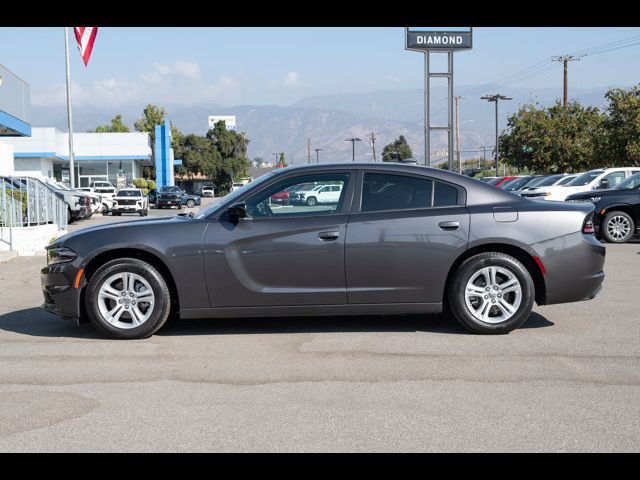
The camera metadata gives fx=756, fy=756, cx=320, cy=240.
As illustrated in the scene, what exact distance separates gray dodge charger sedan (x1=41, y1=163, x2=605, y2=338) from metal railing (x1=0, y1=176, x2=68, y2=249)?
30.4 feet

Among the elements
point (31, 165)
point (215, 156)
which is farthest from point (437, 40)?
point (215, 156)

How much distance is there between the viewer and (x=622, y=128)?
36.5m

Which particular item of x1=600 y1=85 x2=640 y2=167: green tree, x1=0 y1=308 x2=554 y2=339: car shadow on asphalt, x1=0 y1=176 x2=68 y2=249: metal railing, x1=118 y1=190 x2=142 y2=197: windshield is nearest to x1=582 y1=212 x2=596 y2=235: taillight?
x1=0 y1=308 x2=554 y2=339: car shadow on asphalt

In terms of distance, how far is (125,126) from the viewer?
106 m

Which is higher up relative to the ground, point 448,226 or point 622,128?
point 622,128

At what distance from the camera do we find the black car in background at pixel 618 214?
16.6m

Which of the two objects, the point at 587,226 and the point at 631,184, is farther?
the point at 631,184

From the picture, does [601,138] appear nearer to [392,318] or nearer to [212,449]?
[392,318]

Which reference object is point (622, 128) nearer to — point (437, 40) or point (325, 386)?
point (437, 40)

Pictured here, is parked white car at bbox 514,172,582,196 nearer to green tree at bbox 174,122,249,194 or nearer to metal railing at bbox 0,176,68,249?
metal railing at bbox 0,176,68,249

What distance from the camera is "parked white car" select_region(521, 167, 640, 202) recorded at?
837 inches

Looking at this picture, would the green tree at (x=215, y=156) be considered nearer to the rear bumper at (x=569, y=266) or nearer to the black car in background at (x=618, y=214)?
Result: the black car in background at (x=618, y=214)

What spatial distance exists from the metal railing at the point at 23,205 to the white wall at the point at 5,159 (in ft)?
32.0

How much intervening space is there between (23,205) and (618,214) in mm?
13045
